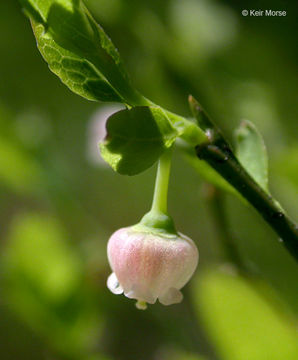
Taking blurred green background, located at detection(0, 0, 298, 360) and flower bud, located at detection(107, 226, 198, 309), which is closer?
flower bud, located at detection(107, 226, 198, 309)

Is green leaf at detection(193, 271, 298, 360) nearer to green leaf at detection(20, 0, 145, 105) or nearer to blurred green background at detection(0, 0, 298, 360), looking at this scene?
blurred green background at detection(0, 0, 298, 360)

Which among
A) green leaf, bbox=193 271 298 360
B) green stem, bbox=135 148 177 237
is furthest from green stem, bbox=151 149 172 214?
green leaf, bbox=193 271 298 360

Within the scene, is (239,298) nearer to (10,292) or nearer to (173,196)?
(10,292)

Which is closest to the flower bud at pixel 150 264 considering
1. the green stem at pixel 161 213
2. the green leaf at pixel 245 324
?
the green stem at pixel 161 213

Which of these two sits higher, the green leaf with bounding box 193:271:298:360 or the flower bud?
the flower bud

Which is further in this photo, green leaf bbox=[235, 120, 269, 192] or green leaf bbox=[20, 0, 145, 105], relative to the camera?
green leaf bbox=[235, 120, 269, 192]

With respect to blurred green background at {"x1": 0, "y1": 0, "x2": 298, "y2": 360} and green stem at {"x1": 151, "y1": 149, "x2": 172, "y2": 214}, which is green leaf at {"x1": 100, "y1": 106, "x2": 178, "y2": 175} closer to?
green stem at {"x1": 151, "y1": 149, "x2": 172, "y2": 214}
